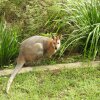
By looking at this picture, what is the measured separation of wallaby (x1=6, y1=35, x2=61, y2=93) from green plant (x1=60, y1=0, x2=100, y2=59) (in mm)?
280

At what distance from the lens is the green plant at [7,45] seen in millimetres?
6922

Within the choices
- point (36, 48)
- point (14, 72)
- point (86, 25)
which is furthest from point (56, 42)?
point (14, 72)

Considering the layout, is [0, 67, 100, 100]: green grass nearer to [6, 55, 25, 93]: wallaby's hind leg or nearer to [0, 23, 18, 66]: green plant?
[6, 55, 25, 93]: wallaby's hind leg

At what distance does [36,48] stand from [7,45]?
2.05ft

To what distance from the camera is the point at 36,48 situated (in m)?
6.76

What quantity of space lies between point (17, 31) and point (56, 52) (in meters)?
1.00

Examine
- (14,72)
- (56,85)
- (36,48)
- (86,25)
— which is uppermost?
(86,25)

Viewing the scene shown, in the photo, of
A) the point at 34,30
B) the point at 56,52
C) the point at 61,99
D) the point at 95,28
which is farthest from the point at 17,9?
the point at 61,99

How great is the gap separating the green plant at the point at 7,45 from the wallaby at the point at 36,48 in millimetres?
346

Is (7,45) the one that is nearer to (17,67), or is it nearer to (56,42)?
(17,67)

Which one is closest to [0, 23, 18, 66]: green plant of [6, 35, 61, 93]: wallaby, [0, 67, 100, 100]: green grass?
[6, 35, 61, 93]: wallaby

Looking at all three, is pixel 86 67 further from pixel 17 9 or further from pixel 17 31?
pixel 17 9

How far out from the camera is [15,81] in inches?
245

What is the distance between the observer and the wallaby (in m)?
6.71
